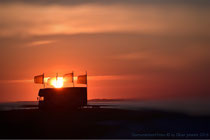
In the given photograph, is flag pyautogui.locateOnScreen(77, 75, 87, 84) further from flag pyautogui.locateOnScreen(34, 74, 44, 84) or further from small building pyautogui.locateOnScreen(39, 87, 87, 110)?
flag pyautogui.locateOnScreen(34, 74, 44, 84)

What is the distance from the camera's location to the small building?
52250mm

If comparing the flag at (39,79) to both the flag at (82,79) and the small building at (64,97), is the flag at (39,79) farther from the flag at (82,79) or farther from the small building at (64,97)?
the flag at (82,79)

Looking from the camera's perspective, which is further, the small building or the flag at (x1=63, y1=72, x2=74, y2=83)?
the flag at (x1=63, y1=72, x2=74, y2=83)

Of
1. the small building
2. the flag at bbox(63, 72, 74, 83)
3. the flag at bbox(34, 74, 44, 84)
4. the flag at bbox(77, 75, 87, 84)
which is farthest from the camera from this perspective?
the flag at bbox(63, 72, 74, 83)

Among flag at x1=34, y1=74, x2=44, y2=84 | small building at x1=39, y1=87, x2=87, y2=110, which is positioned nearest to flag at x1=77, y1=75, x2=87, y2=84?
small building at x1=39, y1=87, x2=87, y2=110

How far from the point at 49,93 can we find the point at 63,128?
22339 millimetres

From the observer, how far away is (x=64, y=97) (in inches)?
2062

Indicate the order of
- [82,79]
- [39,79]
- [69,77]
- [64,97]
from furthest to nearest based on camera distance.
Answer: [69,77] → [39,79] → [82,79] → [64,97]

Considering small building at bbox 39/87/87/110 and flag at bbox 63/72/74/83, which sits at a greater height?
flag at bbox 63/72/74/83

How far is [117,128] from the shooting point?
30.9m

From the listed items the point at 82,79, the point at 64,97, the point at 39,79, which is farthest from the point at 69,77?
the point at 64,97

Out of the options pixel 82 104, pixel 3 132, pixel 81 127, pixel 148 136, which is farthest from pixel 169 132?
pixel 82 104

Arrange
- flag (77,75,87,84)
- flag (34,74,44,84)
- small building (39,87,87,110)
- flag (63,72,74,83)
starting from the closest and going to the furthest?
1. small building (39,87,87,110)
2. flag (77,75,87,84)
3. flag (34,74,44,84)
4. flag (63,72,74,83)

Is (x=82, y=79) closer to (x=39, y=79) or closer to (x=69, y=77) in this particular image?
(x=69, y=77)
